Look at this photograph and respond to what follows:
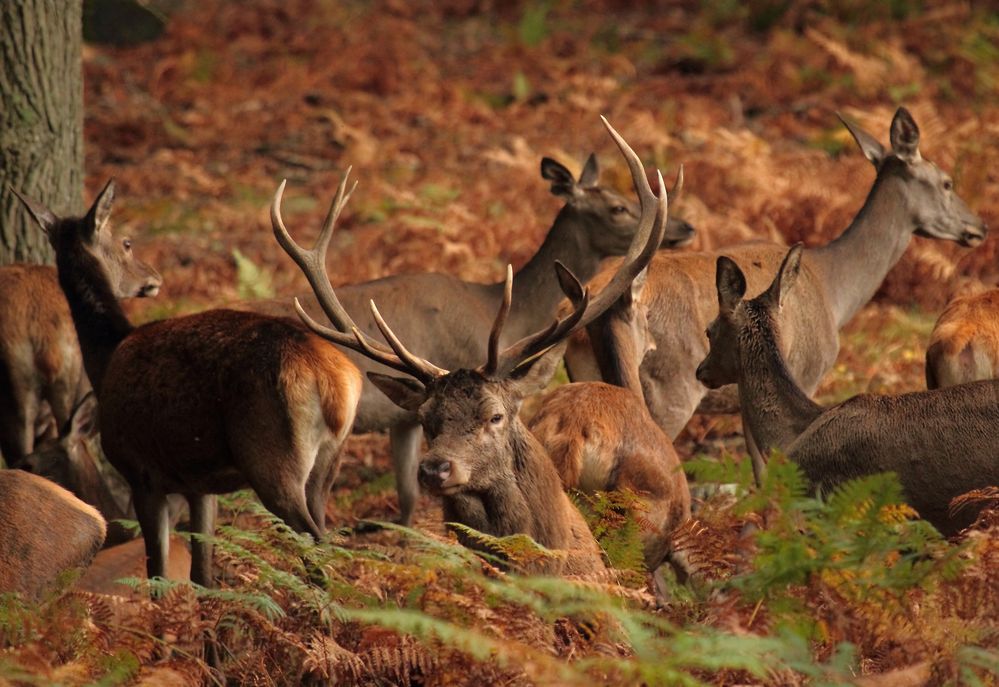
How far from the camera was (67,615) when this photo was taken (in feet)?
17.6

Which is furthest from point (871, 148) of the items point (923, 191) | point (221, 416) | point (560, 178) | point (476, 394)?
point (221, 416)

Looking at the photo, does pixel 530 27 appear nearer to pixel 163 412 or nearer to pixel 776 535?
pixel 163 412

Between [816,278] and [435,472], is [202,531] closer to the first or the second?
[435,472]

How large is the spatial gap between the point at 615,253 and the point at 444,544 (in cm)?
508

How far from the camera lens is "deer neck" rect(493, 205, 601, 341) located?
9938 millimetres

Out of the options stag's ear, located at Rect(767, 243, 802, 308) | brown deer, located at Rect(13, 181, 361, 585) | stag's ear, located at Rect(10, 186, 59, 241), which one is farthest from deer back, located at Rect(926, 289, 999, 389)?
stag's ear, located at Rect(10, 186, 59, 241)

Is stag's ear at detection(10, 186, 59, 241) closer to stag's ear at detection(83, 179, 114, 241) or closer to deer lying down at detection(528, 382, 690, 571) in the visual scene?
stag's ear at detection(83, 179, 114, 241)

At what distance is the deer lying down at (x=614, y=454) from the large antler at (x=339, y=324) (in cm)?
67

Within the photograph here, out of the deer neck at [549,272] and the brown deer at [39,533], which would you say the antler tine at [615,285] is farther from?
the deer neck at [549,272]

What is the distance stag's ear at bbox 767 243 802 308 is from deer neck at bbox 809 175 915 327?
216cm

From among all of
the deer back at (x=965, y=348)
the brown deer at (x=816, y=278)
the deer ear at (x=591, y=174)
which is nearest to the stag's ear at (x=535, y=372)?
the brown deer at (x=816, y=278)

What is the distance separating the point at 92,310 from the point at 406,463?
215cm

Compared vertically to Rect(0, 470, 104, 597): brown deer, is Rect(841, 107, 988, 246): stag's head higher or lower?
higher

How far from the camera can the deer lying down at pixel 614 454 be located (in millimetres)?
6906
